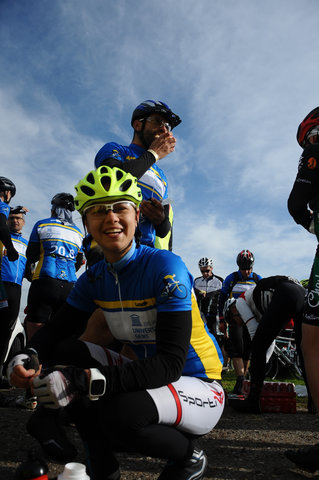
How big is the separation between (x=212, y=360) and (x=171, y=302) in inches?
23.1

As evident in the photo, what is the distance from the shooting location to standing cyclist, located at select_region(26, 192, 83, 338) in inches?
187

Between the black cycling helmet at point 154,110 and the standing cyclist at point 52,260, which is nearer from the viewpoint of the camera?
the black cycling helmet at point 154,110

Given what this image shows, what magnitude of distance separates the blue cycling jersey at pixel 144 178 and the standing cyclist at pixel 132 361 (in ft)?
2.54

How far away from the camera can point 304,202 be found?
2.71 m

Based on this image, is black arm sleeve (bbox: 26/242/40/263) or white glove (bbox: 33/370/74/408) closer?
white glove (bbox: 33/370/74/408)

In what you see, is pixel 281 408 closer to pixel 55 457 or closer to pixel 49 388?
pixel 55 457

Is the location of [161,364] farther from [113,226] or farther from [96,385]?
[113,226]

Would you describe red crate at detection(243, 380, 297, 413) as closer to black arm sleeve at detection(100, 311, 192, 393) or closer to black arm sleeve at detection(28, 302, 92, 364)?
black arm sleeve at detection(28, 302, 92, 364)

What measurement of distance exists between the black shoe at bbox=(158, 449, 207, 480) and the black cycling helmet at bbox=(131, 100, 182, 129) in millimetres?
2671

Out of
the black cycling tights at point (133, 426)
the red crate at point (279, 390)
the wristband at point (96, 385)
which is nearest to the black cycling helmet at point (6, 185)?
the black cycling tights at point (133, 426)

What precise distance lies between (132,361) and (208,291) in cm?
989

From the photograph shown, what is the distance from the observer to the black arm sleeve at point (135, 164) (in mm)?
2953

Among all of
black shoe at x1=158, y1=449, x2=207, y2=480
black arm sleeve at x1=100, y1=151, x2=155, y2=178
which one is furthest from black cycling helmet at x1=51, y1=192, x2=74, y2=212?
black shoe at x1=158, y1=449, x2=207, y2=480

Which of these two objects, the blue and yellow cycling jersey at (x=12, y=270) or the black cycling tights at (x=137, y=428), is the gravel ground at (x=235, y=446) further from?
the blue and yellow cycling jersey at (x=12, y=270)
